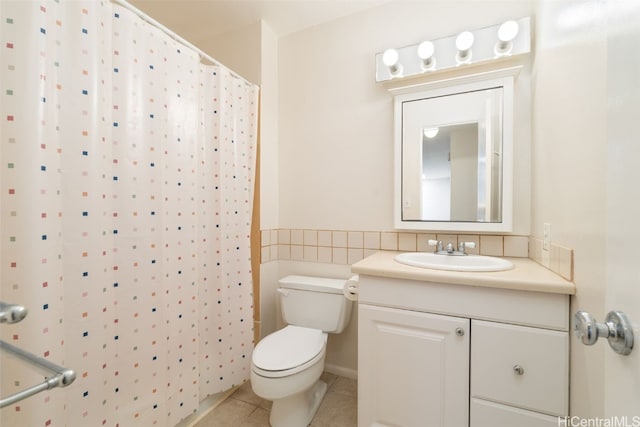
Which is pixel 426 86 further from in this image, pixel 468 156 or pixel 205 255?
pixel 205 255

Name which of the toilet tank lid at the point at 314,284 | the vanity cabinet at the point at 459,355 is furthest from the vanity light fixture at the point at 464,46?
the toilet tank lid at the point at 314,284

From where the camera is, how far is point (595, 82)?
0.82m

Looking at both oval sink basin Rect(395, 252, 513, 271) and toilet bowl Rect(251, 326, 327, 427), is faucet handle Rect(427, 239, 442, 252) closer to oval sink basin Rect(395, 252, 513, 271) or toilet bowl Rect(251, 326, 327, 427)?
oval sink basin Rect(395, 252, 513, 271)

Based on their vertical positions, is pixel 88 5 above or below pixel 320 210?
above

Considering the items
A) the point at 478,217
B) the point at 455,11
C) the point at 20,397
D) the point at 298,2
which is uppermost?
the point at 298,2

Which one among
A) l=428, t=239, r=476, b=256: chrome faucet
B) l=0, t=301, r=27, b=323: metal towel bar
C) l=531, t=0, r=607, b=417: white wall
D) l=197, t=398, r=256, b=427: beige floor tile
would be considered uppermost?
l=531, t=0, r=607, b=417: white wall

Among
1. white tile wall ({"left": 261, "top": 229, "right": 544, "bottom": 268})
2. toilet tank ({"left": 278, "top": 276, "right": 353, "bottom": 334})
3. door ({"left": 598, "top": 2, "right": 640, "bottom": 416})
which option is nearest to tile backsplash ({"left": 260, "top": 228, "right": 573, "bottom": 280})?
white tile wall ({"left": 261, "top": 229, "right": 544, "bottom": 268})

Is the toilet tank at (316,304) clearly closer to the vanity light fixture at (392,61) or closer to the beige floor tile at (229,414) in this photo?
the beige floor tile at (229,414)

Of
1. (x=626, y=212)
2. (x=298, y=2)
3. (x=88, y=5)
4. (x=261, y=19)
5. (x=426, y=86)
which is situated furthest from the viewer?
(x=261, y=19)

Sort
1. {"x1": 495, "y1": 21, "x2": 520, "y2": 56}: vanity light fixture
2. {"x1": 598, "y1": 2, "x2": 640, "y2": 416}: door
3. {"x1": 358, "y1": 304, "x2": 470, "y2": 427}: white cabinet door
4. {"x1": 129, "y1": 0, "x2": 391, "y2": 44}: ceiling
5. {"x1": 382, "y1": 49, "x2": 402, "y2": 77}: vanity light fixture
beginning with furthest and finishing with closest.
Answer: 1. {"x1": 129, "y1": 0, "x2": 391, "y2": 44}: ceiling
2. {"x1": 382, "y1": 49, "x2": 402, "y2": 77}: vanity light fixture
3. {"x1": 495, "y1": 21, "x2": 520, "y2": 56}: vanity light fixture
4. {"x1": 358, "y1": 304, "x2": 470, "y2": 427}: white cabinet door
5. {"x1": 598, "y1": 2, "x2": 640, "y2": 416}: door

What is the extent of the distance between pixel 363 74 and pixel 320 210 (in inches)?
37.6

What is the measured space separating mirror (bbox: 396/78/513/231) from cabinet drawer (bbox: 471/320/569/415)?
2.01 ft

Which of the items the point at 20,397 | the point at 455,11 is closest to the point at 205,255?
the point at 20,397

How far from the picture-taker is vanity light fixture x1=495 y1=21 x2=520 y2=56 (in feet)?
4.46
